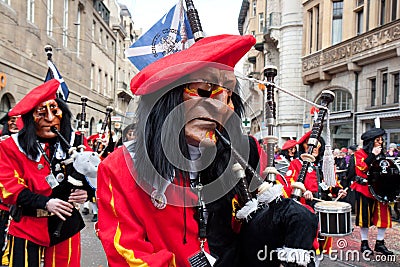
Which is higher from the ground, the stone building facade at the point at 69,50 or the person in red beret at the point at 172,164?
the stone building facade at the point at 69,50

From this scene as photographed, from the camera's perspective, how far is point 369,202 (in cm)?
691

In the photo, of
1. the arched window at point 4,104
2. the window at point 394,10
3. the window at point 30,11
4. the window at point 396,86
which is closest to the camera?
the arched window at point 4,104

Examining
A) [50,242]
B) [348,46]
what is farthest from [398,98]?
[50,242]

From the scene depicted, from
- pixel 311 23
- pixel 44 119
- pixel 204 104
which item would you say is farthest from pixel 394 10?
pixel 204 104

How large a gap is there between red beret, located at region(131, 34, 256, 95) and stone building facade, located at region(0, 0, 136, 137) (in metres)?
0.36

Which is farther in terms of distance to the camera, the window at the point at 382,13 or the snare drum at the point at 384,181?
the window at the point at 382,13

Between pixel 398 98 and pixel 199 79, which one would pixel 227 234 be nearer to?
pixel 199 79

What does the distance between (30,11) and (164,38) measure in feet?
49.3

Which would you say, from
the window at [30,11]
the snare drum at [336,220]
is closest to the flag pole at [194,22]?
the snare drum at [336,220]

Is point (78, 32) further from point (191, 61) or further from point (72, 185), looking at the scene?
point (191, 61)

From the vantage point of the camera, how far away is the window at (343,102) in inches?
753

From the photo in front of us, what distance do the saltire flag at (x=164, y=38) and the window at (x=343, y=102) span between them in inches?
607

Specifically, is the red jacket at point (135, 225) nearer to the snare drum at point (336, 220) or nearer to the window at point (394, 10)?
the snare drum at point (336, 220)

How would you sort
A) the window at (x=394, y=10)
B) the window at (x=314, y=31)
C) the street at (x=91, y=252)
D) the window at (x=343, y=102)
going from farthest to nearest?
1. the window at (x=314, y=31)
2. the window at (x=343, y=102)
3. the window at (x=394, y=10)
4. the street at (x=91, y=252)
